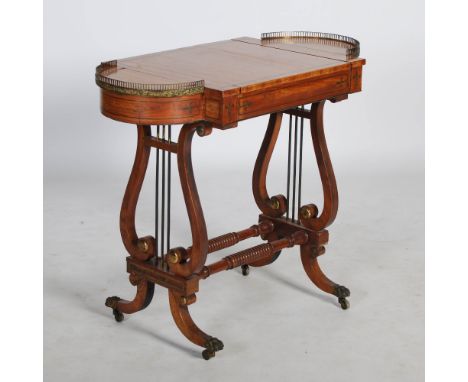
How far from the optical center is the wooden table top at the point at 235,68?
193 inches

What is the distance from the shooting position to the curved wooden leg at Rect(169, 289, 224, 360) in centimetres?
532

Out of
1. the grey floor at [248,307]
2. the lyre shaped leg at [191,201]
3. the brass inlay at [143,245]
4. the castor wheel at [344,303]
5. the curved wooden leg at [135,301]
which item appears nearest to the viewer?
the lyre shaped leg at [191,201]

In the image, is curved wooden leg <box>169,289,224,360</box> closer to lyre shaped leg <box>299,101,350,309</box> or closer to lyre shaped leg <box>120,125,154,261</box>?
lyre shaped leg <box>120,125,154,261</box>

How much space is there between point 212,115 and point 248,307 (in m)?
1.23

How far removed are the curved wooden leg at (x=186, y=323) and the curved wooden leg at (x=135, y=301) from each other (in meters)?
0.20

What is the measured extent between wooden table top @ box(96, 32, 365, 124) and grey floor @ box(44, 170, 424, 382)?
42.2 inches

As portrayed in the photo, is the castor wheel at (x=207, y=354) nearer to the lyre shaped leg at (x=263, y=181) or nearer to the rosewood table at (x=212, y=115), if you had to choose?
the rosewood table at (x=212, y=115)

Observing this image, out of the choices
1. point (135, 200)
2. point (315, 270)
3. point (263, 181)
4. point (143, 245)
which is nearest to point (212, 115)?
point (135, 200)

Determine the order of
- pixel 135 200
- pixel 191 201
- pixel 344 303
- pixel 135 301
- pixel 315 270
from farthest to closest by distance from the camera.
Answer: pixel 315 270 → pixel 344 303 → pixel 135 301 → pixel 135 200 → pixel 191 201

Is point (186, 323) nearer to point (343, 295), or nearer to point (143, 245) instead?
point (143, 245)

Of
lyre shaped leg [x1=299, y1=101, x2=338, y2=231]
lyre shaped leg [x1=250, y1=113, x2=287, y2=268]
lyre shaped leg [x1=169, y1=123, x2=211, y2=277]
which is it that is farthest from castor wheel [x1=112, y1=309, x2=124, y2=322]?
lyre shaped leg [x1=299, y1=101, x2=338, y2=231]

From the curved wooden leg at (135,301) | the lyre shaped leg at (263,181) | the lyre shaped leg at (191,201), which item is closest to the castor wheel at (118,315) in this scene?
the curved wooden leg at (135,301)

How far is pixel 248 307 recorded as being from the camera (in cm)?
581

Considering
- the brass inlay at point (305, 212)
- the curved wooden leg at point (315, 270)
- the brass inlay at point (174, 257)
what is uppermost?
the brass inlay at point (305, 212)
